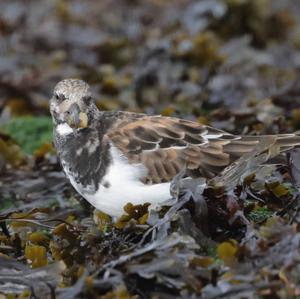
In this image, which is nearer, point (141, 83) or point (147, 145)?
point (147, 145)

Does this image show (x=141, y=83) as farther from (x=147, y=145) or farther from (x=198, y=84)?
(x=147, y=145)

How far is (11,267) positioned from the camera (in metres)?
2.60

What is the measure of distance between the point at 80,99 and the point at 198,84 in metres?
2.06

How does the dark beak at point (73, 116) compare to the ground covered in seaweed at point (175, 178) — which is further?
the dark beak at point (73, 116)

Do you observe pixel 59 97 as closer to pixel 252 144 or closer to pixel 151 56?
pixel 252 144

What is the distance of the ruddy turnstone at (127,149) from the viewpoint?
292 cm

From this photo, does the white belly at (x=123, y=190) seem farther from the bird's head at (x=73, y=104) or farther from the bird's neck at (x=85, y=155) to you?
the bird's head at (x=73, y=104)

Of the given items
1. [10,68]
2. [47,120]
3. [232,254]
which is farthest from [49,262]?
[10,68]

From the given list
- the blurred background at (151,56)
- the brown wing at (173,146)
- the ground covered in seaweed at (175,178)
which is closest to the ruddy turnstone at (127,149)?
the brown wing at (173,146)

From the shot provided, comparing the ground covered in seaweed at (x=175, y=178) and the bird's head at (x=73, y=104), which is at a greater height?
the bird's head at (x=73, y=104)

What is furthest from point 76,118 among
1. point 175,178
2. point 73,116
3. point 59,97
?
point 175,178

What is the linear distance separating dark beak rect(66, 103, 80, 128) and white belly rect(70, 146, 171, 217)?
0.67ft

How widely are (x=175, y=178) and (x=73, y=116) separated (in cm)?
58

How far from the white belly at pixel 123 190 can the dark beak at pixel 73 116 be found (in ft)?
0.67
